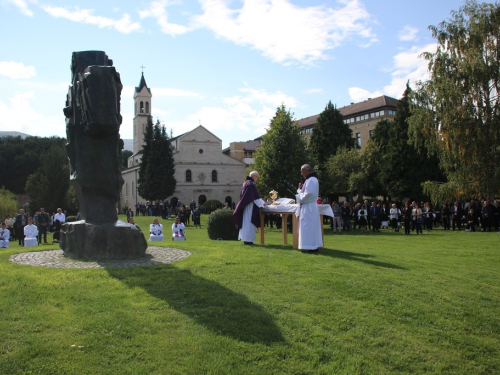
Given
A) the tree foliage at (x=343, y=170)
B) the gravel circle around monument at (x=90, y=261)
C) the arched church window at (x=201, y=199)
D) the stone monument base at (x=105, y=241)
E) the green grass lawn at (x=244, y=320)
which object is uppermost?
the tree foliage at (x=343, y=170)

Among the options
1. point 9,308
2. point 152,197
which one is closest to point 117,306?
point 9,308

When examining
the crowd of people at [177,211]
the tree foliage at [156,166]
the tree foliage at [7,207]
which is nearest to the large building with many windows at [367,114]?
the tree foliage at [156,166]

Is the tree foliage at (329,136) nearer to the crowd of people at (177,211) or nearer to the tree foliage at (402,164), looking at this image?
the tree foliage at (402,164)

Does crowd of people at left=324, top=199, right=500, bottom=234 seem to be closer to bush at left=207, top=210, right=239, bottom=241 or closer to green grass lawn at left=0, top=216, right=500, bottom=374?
bush at left=207, top=210, right=239, bottom=241

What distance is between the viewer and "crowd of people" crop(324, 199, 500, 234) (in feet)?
74.9

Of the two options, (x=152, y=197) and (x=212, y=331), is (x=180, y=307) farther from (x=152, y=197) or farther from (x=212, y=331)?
(x=152, y=197)

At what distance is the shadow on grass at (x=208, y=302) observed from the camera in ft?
16.6

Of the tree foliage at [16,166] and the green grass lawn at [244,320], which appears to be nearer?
the green grass lawn at [244,320]

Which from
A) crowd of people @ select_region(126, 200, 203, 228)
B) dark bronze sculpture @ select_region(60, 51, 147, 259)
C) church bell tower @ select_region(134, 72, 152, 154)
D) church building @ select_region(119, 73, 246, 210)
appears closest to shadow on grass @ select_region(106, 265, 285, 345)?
dark bronze sculpture @ select_region(60, 51, 147, 259)

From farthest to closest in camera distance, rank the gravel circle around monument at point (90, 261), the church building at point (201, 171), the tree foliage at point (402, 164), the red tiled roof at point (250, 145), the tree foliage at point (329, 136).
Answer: the red tiled roof at point (250, 145) < the church building at point (201, 171) < the tree foliage at point (329, 136) < the tree foliage at point (402, 164) < the gravel circle around monument at point (90, 261)

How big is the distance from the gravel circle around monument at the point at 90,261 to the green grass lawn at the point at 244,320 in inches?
17.8

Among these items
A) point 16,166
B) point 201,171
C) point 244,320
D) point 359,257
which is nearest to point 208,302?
point 244,320

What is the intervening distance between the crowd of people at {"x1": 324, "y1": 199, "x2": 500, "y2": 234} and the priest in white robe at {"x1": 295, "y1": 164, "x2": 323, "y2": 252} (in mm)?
13058

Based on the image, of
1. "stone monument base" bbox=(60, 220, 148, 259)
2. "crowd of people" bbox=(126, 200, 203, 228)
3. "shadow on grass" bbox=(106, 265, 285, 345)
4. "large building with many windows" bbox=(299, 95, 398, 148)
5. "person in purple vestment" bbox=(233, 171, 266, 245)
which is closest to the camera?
"shadow on grass" bbox=(106, 265, 285, 345)
